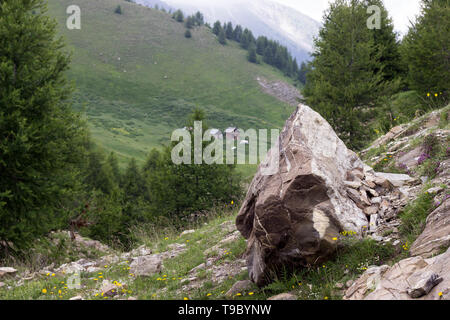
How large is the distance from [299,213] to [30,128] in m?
8.95

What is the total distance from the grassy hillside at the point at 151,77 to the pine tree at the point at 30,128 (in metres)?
61.8

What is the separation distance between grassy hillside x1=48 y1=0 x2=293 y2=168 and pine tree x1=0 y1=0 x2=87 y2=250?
6175 cm

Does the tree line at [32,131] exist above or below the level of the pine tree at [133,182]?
above

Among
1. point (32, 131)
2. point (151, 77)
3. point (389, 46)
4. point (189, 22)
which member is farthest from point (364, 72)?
point (189, 22)

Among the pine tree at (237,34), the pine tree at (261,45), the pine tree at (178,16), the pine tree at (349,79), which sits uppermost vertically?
the pine tree at (178,16)

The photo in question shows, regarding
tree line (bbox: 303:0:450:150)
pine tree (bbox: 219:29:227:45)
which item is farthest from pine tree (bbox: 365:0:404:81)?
pine tree (bbox: 219:29:227:45)

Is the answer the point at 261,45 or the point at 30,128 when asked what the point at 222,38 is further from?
the point at 30,128

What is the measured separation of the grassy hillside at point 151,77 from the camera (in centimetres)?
9351

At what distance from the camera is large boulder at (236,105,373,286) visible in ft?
17.0

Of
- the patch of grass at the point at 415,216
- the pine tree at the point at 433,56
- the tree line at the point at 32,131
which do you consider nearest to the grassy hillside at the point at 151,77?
the tree line at the point at 32,131

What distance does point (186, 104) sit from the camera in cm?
10550

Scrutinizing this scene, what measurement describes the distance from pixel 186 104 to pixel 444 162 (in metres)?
102

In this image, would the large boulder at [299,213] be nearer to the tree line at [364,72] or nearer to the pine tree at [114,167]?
the tree line at [364,72]
